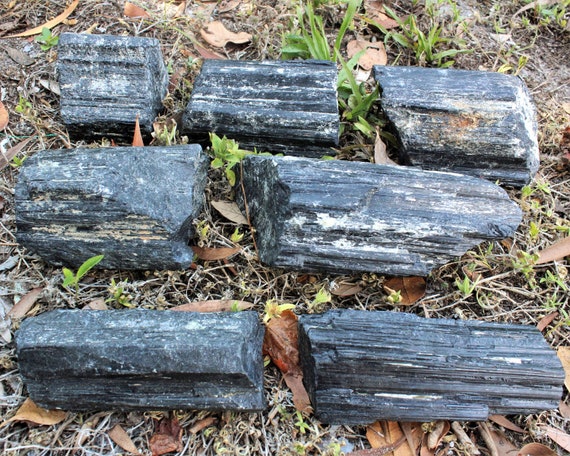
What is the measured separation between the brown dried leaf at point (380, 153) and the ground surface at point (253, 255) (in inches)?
3.5

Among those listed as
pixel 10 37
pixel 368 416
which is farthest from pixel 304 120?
pixel 10 37

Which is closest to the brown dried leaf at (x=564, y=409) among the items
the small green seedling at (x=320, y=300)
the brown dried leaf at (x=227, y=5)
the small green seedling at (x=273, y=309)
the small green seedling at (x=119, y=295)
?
the small green seedling at (x=320, y=300)

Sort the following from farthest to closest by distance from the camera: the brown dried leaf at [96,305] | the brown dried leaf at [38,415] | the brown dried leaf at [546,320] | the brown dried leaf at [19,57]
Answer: the brown dried leaf at [19,57], the brown dried leaf at [546,320], the brown dried leaf at [96,305], the brown dried leaf at [38,415]

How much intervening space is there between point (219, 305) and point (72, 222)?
0.75 metres

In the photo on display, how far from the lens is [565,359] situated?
8.57ft

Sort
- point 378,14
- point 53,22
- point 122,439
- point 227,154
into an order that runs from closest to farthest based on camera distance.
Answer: point 122,439
point 227,154
point 53,22
point 378,14

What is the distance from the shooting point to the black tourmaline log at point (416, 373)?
2.29 meters

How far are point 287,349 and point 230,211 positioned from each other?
0.77 meters

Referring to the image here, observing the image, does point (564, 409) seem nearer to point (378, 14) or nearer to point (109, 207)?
point (109, 207)

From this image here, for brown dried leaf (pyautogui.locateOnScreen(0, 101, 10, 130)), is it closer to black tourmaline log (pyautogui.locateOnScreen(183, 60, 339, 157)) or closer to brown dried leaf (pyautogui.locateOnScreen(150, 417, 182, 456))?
black tourmaline log (pyautogui.locateOnScreen(183, 60, 339, 157))

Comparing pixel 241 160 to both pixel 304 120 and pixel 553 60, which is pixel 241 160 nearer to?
pixel 304 120

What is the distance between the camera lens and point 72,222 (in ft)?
8.16

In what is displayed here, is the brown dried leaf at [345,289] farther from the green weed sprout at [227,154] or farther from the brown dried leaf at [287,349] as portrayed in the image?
the green weed sprout at [227,154]

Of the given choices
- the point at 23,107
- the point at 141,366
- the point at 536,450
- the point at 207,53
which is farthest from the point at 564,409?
the point at 23,107
